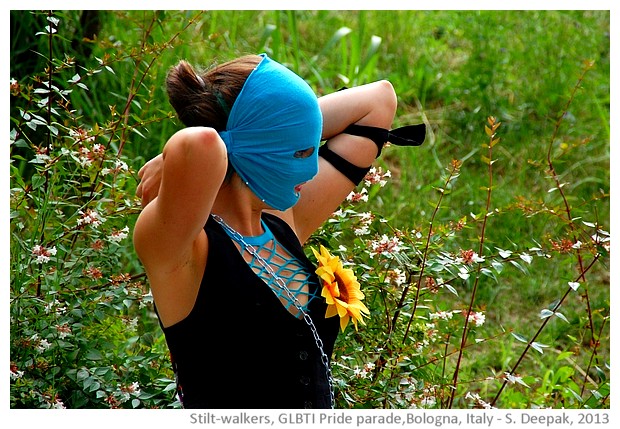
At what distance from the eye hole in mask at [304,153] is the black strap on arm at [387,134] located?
15.3 inches

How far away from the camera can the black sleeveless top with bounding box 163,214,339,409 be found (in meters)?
1.82

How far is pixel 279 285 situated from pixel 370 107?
0.62m

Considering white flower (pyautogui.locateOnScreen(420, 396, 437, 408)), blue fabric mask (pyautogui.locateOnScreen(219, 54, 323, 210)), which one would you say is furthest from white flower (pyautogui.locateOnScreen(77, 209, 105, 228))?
white flower (pyautogui.locateOnScreen(420, 396, 437, 408))

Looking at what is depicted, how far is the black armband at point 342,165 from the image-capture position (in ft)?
7.34

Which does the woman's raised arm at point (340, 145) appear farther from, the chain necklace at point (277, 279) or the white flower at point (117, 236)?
the white flower at point (117, 236)

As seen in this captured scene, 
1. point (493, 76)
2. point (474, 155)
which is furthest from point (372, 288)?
point (493, 76)

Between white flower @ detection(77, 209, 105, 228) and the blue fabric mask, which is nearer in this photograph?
the blue fabric mask

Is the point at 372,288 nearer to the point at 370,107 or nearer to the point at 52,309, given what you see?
the point at 370,107

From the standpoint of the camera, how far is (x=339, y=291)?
6.64 feet

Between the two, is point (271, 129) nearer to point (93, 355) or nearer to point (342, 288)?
point (342, 288)

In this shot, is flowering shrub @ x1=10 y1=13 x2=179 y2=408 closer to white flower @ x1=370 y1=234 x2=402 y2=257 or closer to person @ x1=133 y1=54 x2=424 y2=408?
person @ x1=133 y1=54 x2=424 y2=408

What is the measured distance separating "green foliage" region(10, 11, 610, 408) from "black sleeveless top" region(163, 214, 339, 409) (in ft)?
1.61

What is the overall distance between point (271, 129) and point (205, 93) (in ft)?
0.52

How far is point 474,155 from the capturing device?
4703mm
